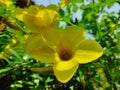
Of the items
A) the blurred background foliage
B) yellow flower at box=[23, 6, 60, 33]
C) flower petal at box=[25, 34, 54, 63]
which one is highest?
yellow flower at box=[23, 6, 60, 33]

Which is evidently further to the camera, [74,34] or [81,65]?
[81,65]

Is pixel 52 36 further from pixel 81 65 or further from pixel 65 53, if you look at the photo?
pixel 81 65

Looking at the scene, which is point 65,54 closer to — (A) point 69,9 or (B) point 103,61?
(B) point 103,61

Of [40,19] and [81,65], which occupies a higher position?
[40,19]

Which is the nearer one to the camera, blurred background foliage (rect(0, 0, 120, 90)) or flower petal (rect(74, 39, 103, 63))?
flower petal (rect(74, 39, 103, 63))

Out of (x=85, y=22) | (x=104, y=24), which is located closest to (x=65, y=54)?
(x=85, y=22)

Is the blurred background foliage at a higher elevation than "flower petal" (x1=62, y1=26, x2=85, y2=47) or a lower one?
lower

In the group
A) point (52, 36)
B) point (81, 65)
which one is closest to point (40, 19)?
point (52, 36)
